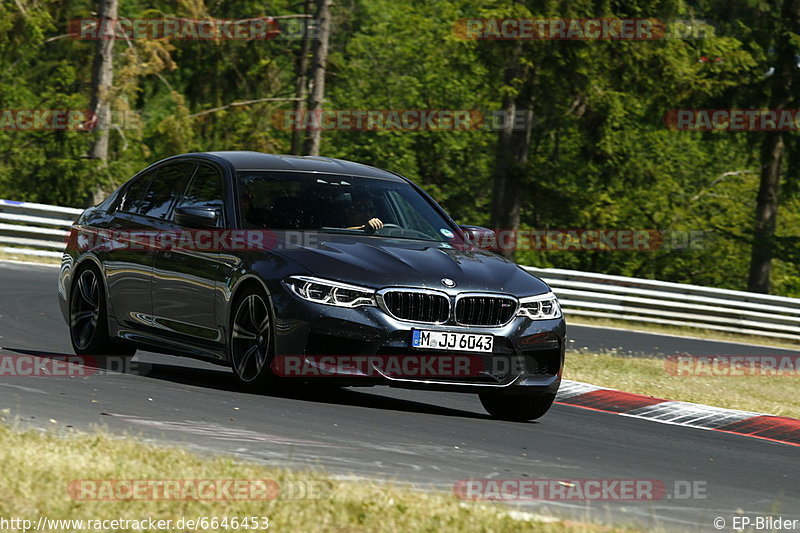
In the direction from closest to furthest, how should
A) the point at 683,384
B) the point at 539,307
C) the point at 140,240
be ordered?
the point at 539,307 < the point at 140,240 < the point at 683,384

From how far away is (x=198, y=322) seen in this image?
889cm

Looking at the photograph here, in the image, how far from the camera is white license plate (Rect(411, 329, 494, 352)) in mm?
7996

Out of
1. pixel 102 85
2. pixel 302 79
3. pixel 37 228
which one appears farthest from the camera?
pixel 302 79

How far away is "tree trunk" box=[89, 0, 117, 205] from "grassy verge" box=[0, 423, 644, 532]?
23.3 meters

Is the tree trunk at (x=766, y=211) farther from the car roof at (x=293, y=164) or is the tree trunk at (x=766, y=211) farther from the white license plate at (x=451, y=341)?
the white license plate at (x=451, y=341)

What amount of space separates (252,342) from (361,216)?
4.26ft

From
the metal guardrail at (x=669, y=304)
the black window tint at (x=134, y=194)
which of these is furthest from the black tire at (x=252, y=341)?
the metal guardrail at (x=669, y=304)

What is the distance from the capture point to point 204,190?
368 inches

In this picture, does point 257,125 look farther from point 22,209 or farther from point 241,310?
point 241,310

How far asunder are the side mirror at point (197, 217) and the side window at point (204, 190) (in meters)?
0.40

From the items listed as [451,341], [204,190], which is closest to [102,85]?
[204,190]

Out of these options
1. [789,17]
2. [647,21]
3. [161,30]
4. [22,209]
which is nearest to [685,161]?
[789,17]

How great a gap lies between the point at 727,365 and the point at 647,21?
1554 centimetres

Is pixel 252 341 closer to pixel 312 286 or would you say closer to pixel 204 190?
pixel 312 286
